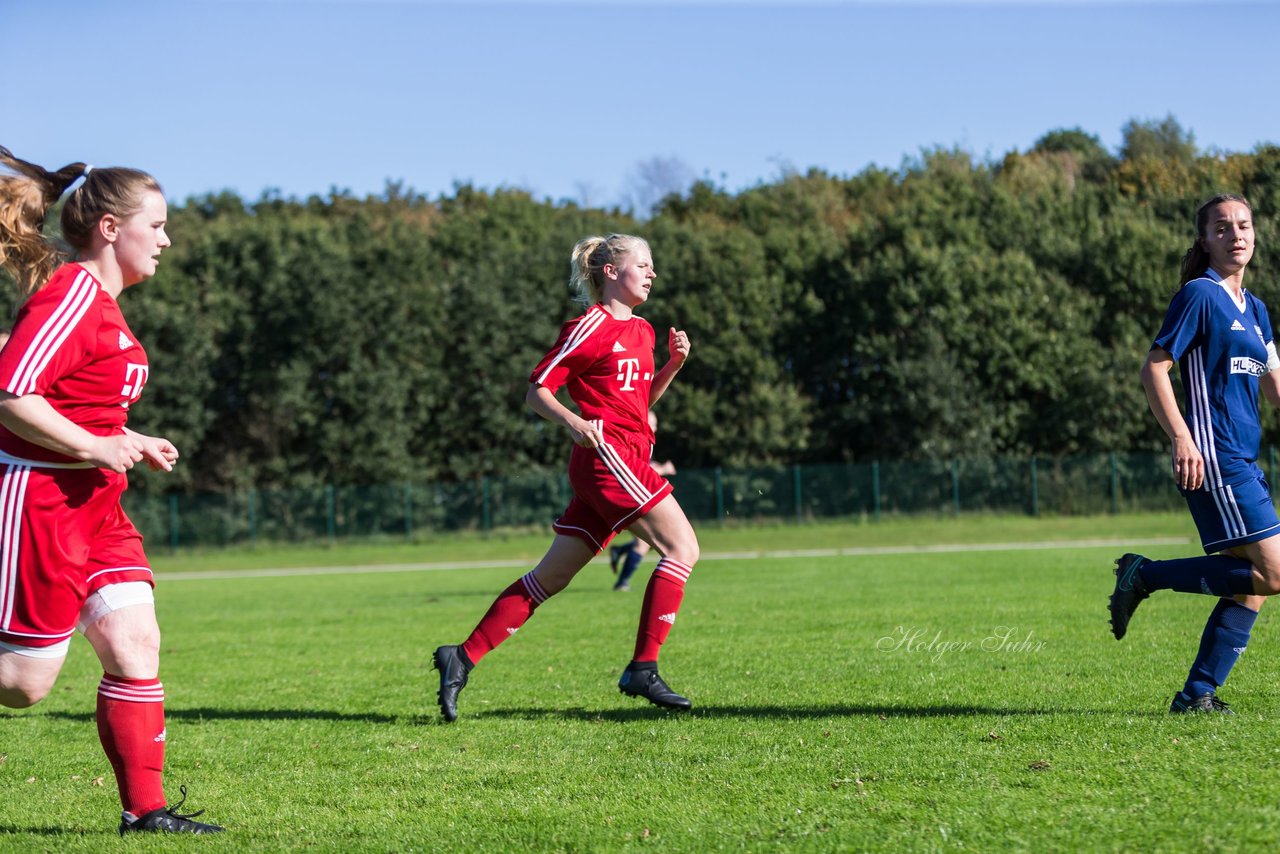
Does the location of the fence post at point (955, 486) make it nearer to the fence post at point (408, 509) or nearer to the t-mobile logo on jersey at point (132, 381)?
the fence post at point (408, 509)

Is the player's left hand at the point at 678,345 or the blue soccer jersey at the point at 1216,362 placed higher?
the player's left hand at the point at 678,345

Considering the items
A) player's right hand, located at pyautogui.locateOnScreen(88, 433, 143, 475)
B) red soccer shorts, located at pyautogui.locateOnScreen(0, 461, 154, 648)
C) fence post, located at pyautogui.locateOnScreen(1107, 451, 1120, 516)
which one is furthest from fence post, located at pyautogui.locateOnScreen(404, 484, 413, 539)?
player's right hand, located at pyautogui.locateOnScreen(88, 433, 143, 475)

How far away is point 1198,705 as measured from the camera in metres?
5.16

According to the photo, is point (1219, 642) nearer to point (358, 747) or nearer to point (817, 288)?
point (358, 747)

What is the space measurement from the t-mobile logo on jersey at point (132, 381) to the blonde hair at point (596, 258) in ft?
8.61

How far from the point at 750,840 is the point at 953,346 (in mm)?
33691

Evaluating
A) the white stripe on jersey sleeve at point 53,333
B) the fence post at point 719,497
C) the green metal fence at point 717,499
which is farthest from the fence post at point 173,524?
the white stripe on jersey sleeve at point 53,333

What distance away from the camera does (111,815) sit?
175 inches

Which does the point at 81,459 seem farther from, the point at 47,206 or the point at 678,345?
the point at 678,345

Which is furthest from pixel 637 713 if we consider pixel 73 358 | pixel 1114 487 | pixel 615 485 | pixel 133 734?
pixel 1114 487

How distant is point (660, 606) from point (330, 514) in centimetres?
2985

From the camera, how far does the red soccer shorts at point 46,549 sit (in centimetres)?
376

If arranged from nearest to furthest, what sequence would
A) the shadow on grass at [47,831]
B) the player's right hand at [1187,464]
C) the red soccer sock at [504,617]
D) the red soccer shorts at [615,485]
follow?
the shadow on grass at [47,831] → the player's right hand at [1187,464] → the red soccer shorts at [615,485] → the red soccer sock at [504,617]

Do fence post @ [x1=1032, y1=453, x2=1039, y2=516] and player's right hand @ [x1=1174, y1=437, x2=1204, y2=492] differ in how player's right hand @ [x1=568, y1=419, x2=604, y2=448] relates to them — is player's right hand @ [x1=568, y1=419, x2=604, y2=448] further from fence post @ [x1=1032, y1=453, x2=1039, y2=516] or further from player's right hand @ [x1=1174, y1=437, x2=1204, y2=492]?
fence post @ [x1=1032, y1=453, x2=1039, y2=516]
